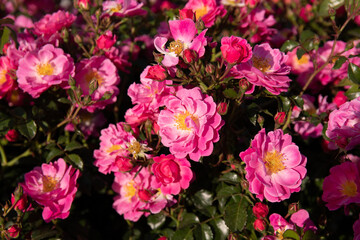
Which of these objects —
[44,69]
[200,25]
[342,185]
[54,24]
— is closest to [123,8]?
[54,24]

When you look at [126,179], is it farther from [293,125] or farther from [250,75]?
[293,125]

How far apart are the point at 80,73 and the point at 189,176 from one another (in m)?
0.71

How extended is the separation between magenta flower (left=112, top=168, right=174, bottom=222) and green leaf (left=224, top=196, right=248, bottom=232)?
258mm

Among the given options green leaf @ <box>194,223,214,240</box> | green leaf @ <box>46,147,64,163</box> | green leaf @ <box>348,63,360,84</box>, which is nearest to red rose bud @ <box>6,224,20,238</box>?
green leaf @ <box>46,147,64,163</box>

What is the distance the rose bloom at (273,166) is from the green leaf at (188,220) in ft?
1.25

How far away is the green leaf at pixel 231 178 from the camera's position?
4.50ft

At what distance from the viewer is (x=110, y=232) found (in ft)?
6.13

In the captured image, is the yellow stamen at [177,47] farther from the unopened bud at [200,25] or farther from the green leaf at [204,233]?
the green leaf at [204,233]

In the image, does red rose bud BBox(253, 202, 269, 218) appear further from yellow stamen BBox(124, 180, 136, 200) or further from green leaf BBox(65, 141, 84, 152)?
green leaf BBox(65, 141, 84, 152)

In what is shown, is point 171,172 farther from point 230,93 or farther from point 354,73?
point 354,73

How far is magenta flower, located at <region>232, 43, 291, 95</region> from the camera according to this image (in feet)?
3.77

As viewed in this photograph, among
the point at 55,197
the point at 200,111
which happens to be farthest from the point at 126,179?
the point at 200,111

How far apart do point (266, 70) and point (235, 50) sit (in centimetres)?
27

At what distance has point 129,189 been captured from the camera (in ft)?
5.13
